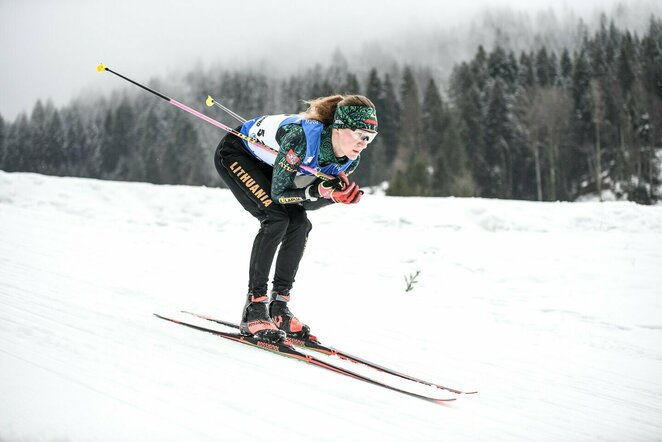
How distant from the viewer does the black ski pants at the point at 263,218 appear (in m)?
3.24

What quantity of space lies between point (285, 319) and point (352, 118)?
1400 mm

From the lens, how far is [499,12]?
179ft

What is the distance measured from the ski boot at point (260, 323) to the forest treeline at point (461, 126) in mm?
20485

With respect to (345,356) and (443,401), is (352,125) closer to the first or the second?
(345,356)

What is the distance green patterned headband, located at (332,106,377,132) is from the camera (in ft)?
10.1

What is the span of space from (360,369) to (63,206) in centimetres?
853

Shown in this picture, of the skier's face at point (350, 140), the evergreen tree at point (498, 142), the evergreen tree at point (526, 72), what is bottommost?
the skier's face at point (350, 140)

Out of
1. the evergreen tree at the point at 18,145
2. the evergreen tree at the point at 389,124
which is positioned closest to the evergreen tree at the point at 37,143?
the evergreen tree at the point at 18,145

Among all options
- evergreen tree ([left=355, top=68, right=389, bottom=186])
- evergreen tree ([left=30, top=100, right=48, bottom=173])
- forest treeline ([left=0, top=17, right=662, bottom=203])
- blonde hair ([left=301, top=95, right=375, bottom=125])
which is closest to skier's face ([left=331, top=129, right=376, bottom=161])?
blonde hair ([left=301, top=95, right=375, bottom=125])

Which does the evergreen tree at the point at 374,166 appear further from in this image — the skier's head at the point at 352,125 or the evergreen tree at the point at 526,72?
the skier's head at the point at 352,125

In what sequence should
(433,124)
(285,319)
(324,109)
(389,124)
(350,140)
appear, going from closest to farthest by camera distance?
(350,140) < (324,109) < (285,319) < (433,124) < (389,124)

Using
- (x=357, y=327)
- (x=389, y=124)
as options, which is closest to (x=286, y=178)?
(x=357, y=327)

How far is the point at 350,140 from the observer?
123 inches

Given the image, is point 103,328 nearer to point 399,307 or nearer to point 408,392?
point 408,392
